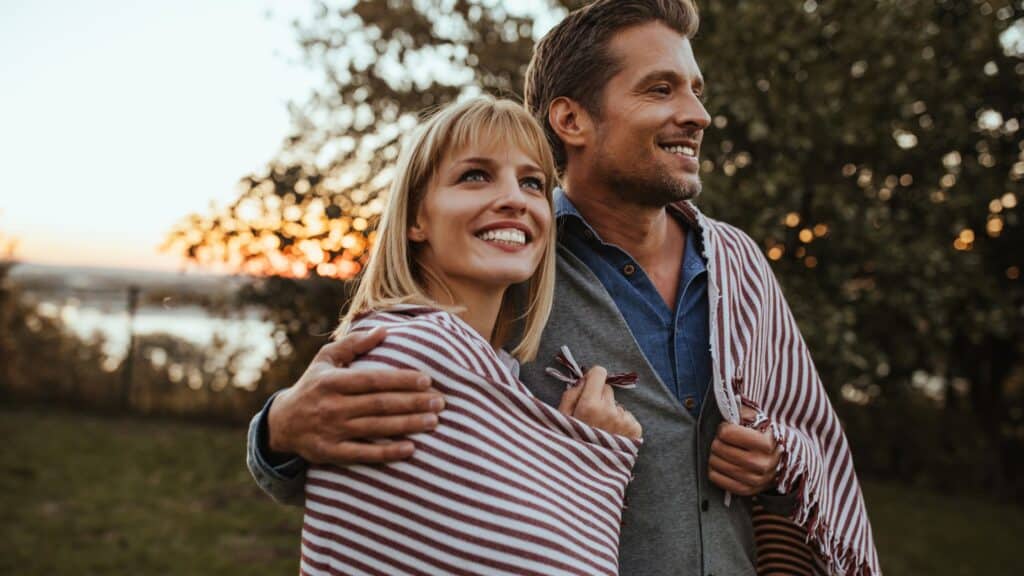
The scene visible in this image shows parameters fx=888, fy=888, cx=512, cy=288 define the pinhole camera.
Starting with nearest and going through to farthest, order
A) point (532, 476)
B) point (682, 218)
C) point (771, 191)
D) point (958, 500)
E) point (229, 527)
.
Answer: point (532, 476)
point (682, 218)
point (771, 191)
point (229, 527)
point (958, 500)

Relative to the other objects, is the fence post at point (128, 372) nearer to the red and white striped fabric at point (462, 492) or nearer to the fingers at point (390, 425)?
the red and white striped fabric at point (462, 492)

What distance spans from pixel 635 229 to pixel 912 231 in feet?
11.4

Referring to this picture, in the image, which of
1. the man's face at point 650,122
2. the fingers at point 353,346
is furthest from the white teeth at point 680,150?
the fingers at point 353,346

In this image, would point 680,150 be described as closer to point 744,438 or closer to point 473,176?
point 473,176

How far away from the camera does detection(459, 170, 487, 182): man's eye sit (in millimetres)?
1914

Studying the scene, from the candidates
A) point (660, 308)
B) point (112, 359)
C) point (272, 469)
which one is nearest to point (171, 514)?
point (112, 359)

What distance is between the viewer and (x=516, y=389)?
165 centimetres

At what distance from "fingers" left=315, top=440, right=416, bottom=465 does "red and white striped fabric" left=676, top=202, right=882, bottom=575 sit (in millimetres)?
777

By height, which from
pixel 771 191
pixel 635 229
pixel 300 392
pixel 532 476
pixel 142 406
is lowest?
pixel 142 406

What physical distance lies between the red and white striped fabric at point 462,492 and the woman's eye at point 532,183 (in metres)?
0.43

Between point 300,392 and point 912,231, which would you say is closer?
point 300,392

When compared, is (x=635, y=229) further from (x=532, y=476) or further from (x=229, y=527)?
(x=229, y=527)

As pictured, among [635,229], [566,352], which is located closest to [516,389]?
[566,352]

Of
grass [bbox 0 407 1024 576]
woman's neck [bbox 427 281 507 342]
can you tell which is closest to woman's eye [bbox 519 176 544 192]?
woman's neck [bbox 427 281 507 342]
